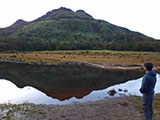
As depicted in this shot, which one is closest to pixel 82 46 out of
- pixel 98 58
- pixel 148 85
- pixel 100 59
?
pixel 98 58

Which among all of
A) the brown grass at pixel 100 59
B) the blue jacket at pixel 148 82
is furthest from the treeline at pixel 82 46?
the blue jacket at pixel 148 82

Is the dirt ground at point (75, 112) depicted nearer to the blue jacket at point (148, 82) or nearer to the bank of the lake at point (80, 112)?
the bank of the lake at point (80, 112)

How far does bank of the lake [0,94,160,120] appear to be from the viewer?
11.3m

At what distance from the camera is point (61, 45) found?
4382 inches

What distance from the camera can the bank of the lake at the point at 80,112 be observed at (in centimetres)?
1127

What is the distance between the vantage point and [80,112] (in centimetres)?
1240

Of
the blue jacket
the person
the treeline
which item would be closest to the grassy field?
the treeline

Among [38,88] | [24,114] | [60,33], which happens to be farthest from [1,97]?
[60,33]

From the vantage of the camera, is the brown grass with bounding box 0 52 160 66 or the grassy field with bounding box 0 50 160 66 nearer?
the brown grass with bounding box 0 52 160 66

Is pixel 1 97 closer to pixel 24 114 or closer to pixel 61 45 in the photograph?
pixel 24 114

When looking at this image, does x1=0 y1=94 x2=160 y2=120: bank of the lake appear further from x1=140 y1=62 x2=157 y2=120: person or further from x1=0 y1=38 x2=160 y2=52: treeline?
x1=0 y1=38 x2=160 y2=52: treeline

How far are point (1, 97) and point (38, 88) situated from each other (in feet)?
16.7

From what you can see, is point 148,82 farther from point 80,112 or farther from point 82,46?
point 82,46

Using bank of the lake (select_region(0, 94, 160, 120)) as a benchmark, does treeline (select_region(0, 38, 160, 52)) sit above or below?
above
